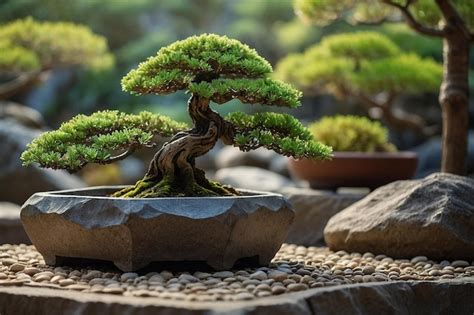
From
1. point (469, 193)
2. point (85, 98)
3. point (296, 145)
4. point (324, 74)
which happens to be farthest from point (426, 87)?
point (85, 98)

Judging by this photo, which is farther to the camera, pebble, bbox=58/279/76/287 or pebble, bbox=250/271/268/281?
pebble, bbox=250/271/268/281

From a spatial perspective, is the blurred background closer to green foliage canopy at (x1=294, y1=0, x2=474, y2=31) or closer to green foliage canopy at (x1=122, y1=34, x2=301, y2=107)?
green foliage canopy at (x1=294, y1=0, x2=474, y2=31)

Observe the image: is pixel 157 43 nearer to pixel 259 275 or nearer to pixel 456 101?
pixel 456 101

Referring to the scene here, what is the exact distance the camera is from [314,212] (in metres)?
5.01

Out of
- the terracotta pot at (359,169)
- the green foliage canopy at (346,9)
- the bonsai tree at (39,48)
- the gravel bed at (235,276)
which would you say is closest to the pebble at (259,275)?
the gravel bed at (235,276)

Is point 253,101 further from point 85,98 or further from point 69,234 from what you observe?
point 85,98

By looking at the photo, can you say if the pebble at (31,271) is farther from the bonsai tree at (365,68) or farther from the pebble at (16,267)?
the bonsai tree at (365,68)

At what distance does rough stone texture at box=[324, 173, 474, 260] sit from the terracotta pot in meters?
0.79

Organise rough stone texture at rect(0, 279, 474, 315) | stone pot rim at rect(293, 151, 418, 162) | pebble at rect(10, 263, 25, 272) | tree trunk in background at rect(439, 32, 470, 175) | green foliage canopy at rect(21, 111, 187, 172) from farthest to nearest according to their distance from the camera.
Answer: stone pot rim at rect(293, 151, 418, 162) < tree trunk in background at rect(439, 32, 470, 175) < green foliage canopy at rect(21, 111, 187, 172) < pebble at rect(10, 263, 25, 272) < rough stone texture at rect(0, 279, 474, 315)

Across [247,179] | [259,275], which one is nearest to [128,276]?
[259,275]

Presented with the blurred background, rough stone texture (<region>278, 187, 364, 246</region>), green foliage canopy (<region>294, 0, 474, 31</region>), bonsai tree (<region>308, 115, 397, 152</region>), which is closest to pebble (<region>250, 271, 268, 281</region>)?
rough stone texture (<region>278, 187, 364, 246</region>)

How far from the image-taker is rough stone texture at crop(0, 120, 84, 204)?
6.95 m

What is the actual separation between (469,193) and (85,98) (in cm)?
1077

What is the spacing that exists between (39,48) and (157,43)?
6343 mm
